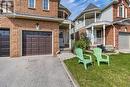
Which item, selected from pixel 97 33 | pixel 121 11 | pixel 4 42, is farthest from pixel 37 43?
pixel 121 11

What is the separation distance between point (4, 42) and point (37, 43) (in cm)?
330

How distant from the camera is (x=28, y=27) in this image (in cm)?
2052

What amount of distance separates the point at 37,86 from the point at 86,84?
7.04ft

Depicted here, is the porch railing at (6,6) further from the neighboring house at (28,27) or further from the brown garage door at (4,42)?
the brown garage door at (4,42)

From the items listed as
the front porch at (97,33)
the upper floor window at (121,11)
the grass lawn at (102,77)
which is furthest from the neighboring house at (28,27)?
the upper floor window at (121,11)

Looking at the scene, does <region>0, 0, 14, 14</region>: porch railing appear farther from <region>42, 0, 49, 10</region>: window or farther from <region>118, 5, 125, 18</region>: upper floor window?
<region>118, 5, 125, 18</region>: upper floor window

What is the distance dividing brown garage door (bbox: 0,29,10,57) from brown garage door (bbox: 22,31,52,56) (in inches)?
60.2

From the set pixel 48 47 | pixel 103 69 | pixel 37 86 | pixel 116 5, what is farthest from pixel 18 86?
pixel 116 5

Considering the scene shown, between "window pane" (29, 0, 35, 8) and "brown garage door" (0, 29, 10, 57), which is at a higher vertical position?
"window pane" (29, 0, 35, 8)

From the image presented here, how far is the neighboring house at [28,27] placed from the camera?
19.8m

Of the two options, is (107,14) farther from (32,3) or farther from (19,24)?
(19,24)

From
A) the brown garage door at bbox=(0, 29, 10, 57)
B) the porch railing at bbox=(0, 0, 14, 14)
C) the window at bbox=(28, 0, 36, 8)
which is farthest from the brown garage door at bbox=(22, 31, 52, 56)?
the porch railing at bbox=(0, 0, 14, 14)

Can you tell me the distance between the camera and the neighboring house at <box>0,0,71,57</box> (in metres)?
19.8

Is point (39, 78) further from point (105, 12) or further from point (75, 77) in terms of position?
point (105, 12)
